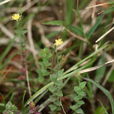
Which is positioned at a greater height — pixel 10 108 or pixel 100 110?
pixel 10 108

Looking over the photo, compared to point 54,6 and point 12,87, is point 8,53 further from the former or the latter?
point 54,6

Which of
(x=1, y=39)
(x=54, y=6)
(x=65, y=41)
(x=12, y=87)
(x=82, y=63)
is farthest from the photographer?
(x=54, y=6)

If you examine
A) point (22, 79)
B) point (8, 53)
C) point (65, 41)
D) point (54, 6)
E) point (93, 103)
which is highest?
point (54, 6)

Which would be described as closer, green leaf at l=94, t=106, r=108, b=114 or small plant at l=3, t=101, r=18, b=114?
small plant at l=3, t=101, r=18, b=114

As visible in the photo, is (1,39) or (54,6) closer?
(1,39)

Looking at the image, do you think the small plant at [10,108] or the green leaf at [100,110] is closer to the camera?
the small plant at [10,108]

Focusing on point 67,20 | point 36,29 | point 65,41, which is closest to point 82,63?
point 65,41

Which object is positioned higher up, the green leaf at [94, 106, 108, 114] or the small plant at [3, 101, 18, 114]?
the small plant at [3, 101, 18, 114]

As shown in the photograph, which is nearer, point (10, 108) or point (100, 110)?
point (10, 108)

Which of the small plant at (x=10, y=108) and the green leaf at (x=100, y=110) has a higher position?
the small plant at (x=10, y=108)

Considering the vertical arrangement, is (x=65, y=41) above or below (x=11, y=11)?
below

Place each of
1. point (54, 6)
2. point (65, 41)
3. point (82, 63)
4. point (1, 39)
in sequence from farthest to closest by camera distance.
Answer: point (54, 6) → point (1, 39) → point (65, 41) → point (82, 63)
